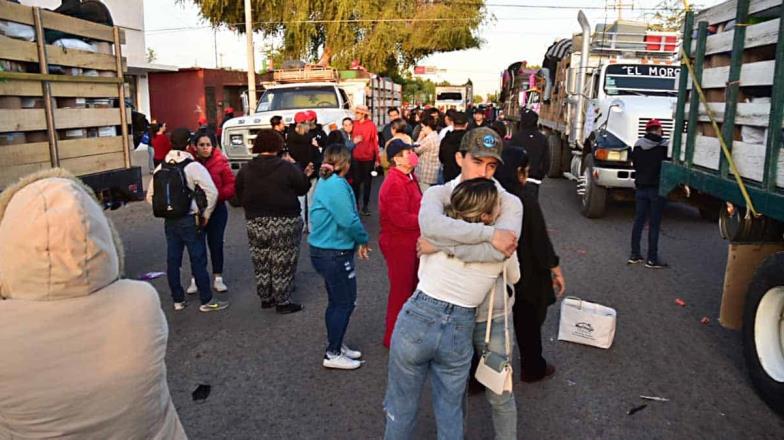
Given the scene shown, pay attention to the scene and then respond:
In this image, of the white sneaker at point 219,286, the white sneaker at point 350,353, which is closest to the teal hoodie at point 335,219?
the white sneaker at point 350,353

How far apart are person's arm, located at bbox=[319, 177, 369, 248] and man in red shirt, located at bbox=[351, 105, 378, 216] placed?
570cm

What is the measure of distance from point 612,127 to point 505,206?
8.24m

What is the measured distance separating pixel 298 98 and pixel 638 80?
708cm

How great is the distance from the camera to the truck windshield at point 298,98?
1413 cm

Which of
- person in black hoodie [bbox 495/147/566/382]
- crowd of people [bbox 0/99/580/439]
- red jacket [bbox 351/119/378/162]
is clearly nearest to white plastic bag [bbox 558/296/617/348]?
person in black hoodie [bbox 495/147/566/382]

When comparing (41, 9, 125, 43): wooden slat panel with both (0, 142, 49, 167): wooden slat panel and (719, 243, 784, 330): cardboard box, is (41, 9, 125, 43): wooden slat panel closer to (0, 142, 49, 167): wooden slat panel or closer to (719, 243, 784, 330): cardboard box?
(0, 142, 49, 167): wooden slat panel

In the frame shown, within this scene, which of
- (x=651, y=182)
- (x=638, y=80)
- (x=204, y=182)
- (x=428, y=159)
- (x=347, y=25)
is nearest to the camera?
(x=204, y=182)

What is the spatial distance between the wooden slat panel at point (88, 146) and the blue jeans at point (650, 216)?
584 cm

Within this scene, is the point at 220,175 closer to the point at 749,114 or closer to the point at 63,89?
the point at 63,89

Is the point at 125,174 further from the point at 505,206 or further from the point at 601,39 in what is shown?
the point at 601,39

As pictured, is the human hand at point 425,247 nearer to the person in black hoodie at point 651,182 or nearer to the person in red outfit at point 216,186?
the person in red outfit at point 216,186

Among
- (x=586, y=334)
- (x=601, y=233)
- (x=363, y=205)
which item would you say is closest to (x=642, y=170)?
(x=601, y=233)

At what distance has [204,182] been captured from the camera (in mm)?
5730

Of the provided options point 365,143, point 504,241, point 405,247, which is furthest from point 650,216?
point 504,241
